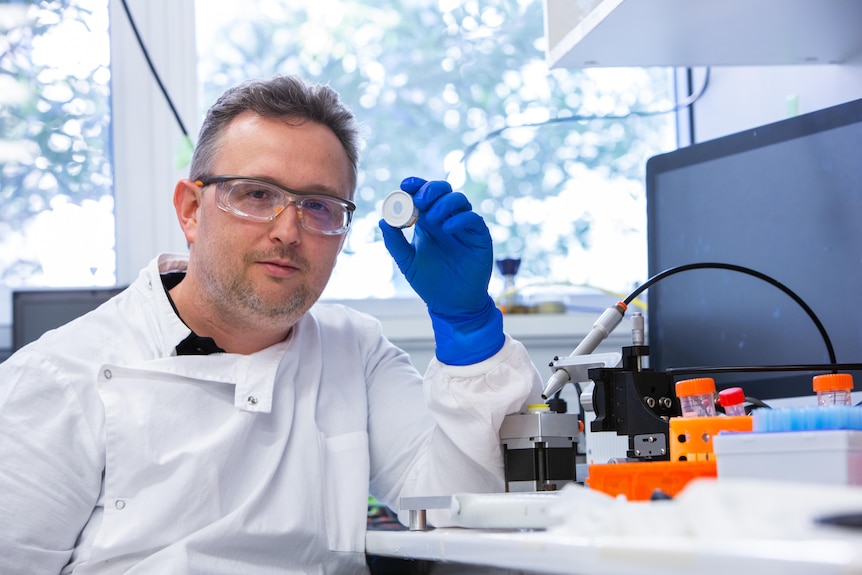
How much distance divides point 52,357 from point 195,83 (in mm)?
1462

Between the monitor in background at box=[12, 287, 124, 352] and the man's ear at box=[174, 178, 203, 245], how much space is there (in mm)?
472

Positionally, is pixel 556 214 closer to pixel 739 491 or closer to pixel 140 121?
pixel 140 121

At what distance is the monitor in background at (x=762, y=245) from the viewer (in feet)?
4.58

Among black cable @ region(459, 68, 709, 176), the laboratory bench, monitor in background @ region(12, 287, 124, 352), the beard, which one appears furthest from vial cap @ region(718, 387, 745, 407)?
black cable @ region(459, 68, 709, 176)

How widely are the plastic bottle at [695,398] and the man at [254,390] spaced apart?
0.33m

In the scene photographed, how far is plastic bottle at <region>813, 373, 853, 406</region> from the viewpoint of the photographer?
995 millimetres

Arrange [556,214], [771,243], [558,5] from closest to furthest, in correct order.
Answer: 1. [771,243]
2. [558,5]
3. [556,214]

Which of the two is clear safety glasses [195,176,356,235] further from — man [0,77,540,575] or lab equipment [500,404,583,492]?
lab equipment [500,404,583,492]

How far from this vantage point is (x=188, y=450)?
4.57 ft

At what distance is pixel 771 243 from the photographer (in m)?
1.52

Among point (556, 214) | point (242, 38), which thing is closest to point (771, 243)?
point (556, 214)

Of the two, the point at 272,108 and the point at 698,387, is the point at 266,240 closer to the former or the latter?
the point at 272,108

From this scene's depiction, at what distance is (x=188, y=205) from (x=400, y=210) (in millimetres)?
459

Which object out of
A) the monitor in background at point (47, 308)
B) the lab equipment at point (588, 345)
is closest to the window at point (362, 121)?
the monitor in background at point (47, 308)
